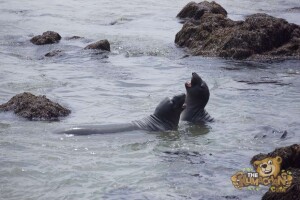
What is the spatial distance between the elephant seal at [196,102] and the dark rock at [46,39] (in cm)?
861

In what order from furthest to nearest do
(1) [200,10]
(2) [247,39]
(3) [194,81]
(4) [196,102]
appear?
1. (1) [200,10]
2. (2) [247,39]
3. (3) [194,81]
4. (4) [196,102]

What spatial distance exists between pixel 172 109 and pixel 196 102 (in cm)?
78

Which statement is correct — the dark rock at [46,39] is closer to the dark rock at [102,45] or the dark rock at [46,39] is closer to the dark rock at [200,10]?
the dark rock at [102,45]

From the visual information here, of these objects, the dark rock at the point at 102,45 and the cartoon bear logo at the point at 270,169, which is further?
the dark rock at the point at 102,45

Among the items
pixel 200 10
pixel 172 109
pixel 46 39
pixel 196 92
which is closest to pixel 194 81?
pixel 196 92

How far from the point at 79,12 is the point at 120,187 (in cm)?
1944

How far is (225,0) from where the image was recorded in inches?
1162

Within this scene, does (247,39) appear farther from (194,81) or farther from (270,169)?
(270,169)

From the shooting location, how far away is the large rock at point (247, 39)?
16.6 metres

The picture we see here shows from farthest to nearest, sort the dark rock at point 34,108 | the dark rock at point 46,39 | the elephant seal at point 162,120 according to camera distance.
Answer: the dark rock at point 46,39
the dark rock at point 34,108
the elephant seal at point 162,120

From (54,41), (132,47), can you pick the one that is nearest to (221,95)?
(132,47)

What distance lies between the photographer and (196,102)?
440 inches

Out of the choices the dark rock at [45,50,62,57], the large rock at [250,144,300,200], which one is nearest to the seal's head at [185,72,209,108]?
the large rock at [250,144,300,200]

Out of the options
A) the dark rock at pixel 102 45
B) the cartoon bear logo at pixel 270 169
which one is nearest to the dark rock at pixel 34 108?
the cartoon bear logo at pixel 270 169
